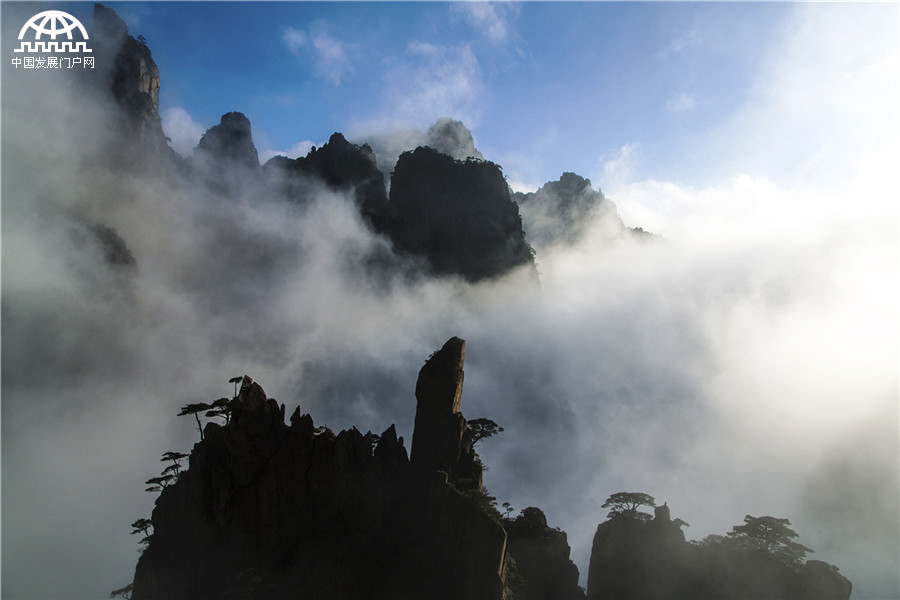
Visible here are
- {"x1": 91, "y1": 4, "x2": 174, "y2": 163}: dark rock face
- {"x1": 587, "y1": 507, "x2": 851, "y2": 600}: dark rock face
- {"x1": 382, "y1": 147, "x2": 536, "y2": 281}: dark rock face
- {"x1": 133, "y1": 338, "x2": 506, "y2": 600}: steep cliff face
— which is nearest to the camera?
{"x1": 133, "y1": 338, "x2": 506, "y2": 600}: steep cliff face

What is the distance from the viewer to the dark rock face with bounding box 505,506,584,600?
6216 centimetres

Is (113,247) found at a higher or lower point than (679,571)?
higher

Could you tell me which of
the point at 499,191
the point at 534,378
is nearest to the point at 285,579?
the point at 499,191

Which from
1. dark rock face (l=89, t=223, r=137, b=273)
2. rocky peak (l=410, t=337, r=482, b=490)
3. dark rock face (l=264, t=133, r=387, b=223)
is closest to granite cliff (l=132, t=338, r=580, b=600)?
rocky peak (l=410, t=337, r=482, b=490)

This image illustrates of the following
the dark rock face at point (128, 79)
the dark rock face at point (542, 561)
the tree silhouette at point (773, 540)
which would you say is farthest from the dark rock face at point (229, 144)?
the tree silhouette at point (773, 540)

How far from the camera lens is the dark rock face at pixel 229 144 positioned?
179875mm

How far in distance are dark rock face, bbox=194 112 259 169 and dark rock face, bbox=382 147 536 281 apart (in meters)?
70.1

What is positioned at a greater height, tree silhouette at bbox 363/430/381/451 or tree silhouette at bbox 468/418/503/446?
tree silhouette at bbox 468/418/503/446

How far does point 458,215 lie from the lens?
150 m

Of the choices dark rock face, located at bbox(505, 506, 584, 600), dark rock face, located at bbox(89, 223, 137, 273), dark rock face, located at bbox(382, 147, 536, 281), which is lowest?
dark rock face, located at bbox(505, 506, 584, 600)

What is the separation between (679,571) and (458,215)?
A: 109 metres

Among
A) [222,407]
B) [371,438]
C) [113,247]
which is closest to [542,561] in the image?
[371,438]

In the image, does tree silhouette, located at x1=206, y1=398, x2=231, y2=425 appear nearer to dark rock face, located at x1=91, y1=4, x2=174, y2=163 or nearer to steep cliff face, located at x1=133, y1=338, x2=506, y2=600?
steep cliff face, located at x1=133, y1=338, x2=506, y2=600

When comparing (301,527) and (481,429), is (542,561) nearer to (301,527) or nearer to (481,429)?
(481,429)
